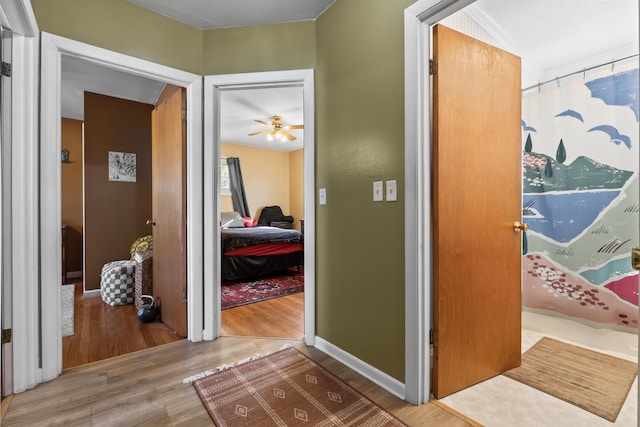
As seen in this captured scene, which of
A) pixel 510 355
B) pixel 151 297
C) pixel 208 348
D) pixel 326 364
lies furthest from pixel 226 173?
pixel 510 355

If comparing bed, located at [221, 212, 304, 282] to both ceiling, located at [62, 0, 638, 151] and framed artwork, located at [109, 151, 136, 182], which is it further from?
ceiling, located at [62, 0, 638, 151]

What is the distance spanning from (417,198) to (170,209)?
195cm

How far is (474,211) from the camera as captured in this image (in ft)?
5.51

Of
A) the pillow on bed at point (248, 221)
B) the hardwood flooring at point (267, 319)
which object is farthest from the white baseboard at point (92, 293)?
the pillow on bed at point (248, 221)

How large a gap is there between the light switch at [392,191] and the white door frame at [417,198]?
84 millimetres

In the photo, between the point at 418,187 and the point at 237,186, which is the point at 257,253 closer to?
the point at 237,186

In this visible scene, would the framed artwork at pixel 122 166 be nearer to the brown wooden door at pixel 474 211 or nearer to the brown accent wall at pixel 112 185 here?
the brown accent wall at pixel 112 185

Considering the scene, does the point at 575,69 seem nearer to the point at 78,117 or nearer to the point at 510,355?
the point at 510,355

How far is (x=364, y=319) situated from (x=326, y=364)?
0.41 metres

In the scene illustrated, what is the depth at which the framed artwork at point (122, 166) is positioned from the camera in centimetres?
359

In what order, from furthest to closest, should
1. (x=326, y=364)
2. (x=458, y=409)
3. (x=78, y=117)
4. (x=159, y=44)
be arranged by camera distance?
(x=78, y=117), (x=159, y=44), (x=326, y=364), (x=458, y=409)

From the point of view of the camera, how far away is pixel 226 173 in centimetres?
668

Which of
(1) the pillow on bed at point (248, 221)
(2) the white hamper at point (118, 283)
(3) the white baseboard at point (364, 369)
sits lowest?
(3) the white baseboard at point (364, 369)

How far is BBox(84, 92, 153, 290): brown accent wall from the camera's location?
3.46 metres
